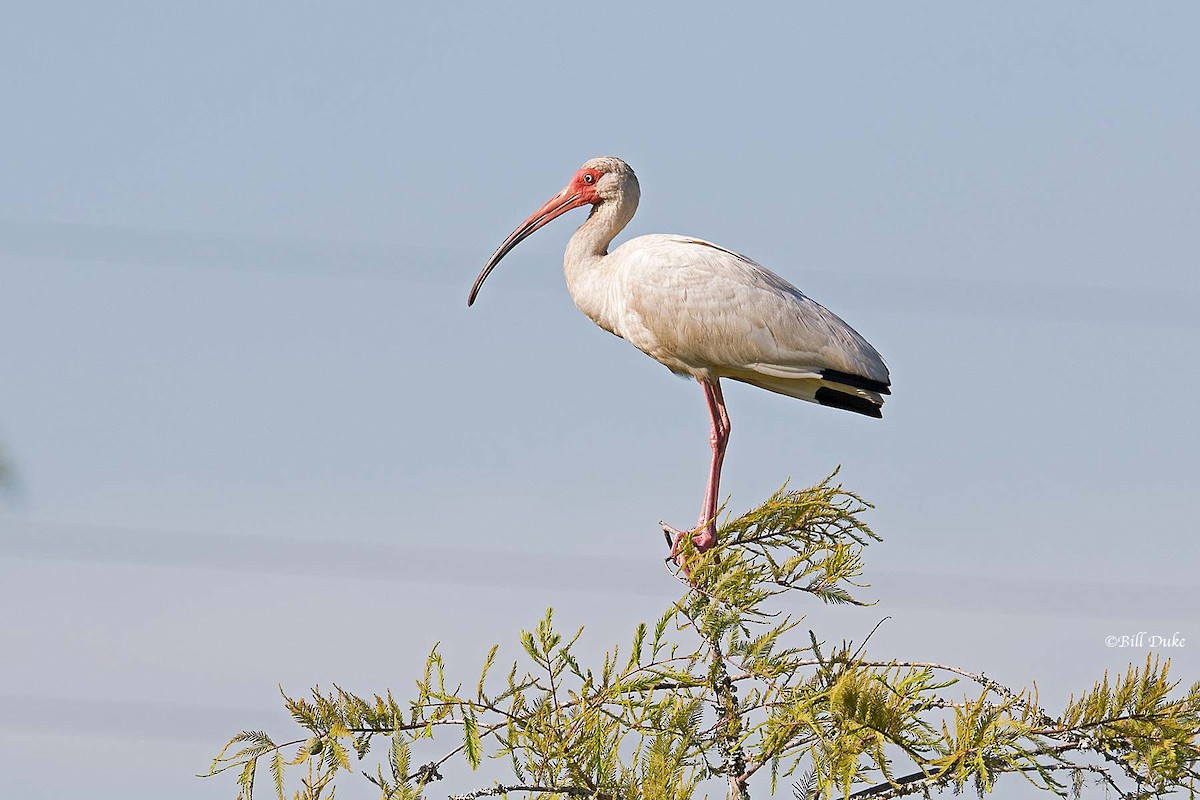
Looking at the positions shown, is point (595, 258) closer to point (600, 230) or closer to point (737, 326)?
point (600, 230)

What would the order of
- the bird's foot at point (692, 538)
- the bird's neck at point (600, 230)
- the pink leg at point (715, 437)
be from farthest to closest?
the bird's neck at point (600, 230)
the pink leg at point (715, 437)
the bird's foot at point (692, 538)

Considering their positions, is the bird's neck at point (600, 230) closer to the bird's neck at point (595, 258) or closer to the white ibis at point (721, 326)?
the bird's neck at point (595, 258)

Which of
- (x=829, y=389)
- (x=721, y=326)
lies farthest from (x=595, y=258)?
(x=829, y=389)

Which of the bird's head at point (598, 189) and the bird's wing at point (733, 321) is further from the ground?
the bird's head at point (598, 189)

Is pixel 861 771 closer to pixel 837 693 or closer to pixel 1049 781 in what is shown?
pixel 837 693

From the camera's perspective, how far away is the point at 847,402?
10.4 m

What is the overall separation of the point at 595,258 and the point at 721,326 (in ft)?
4.04

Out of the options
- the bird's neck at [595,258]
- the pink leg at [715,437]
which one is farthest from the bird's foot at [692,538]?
the bird's neck at [595,258]

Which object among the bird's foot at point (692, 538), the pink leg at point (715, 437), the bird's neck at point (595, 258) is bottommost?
the bird's foot at point (692, 538)

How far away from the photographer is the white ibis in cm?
1030

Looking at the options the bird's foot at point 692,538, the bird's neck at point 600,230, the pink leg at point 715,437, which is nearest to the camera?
the bird's foot at point 692,538

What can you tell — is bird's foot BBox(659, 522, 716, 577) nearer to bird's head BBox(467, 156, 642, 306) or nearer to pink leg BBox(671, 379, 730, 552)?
pink leg BBox(671, 379, 730, 552)

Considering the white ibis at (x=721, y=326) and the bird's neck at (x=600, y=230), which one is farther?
the bird's neck at (x=600, y=230)

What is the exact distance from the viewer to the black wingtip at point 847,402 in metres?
10.3
